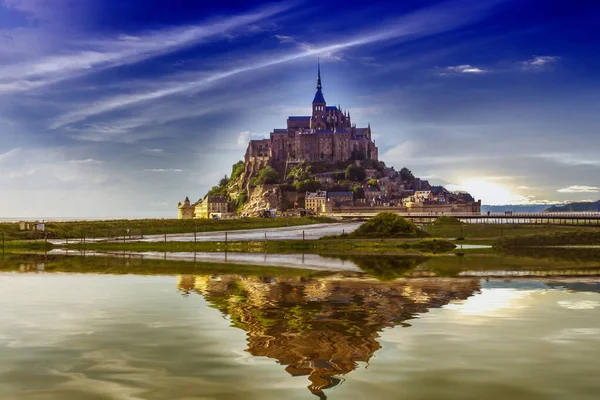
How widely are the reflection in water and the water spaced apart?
0.04m

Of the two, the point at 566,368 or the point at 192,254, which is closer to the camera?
the point at 566,368

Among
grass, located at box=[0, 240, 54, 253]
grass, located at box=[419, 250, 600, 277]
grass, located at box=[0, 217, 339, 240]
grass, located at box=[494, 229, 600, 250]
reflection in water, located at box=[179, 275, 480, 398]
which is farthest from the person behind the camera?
grass, located at box=[0, 217, 339, 240]

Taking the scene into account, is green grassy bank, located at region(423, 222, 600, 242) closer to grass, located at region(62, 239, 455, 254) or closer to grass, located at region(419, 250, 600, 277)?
grass, located at region(62, 239, 455, 254)

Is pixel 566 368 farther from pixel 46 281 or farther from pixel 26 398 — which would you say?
pixel 46 281

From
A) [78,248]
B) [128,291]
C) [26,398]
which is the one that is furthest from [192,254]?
[26,398]

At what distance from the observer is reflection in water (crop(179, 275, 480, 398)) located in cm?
1120

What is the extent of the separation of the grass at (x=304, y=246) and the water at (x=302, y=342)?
21.8 metres

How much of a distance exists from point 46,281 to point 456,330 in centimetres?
1749

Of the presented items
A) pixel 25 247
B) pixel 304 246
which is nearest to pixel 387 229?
pixel 304 246

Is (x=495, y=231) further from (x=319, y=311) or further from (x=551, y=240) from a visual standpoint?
(x=319, y=311)

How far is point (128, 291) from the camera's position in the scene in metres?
21.4

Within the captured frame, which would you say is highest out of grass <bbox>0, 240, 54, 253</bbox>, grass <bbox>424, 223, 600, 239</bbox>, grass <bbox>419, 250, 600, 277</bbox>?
grass <bbox>424, 223, 600, 239</bbox>

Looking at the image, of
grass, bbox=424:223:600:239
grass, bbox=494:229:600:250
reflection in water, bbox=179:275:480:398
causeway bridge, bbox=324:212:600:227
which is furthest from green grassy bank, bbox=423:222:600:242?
reflection in water, bbox=179:275:480:398

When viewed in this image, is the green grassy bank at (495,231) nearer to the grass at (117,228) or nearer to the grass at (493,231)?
the grass at (493,231)
